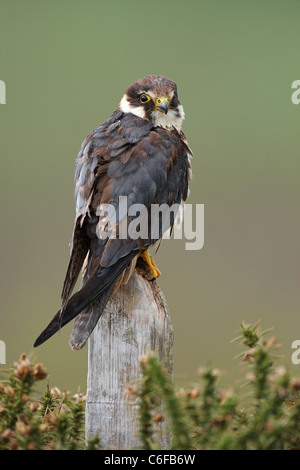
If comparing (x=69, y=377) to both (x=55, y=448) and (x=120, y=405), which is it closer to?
(x=120, y=405)

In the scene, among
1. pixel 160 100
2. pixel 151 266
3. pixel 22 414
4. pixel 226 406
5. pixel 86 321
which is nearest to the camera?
pixel 226 406

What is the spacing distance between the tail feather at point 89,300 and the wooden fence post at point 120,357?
2.3 inches

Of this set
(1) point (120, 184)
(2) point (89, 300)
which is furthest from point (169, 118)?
(2) point (89, 300)

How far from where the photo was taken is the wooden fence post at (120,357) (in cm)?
268

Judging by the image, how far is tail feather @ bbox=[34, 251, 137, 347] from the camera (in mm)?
2758

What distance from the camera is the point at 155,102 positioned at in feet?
14.2

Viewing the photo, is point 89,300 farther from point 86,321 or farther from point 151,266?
point 151,266

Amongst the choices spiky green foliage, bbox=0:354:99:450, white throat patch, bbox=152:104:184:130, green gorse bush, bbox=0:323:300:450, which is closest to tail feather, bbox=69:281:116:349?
spiky green foliage, bbox=0:354:99:450

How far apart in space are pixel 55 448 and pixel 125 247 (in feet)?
4.79

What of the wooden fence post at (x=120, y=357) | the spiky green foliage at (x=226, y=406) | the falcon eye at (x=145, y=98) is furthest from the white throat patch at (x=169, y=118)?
the spiky green foliage at (x=226, y=406)

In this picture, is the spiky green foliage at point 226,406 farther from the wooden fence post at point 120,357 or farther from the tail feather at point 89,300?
the tail feather at point 89,300

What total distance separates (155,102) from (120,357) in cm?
210

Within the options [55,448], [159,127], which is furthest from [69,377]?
[55,448]

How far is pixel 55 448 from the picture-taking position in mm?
2043
